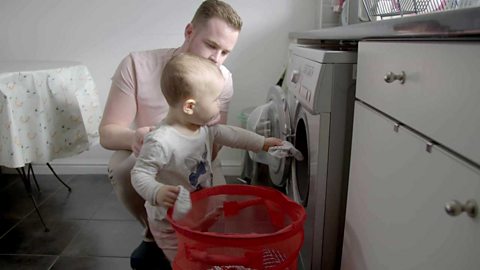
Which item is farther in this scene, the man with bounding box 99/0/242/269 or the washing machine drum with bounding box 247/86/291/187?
the washing machine drum with bounding box 247/86/291/187

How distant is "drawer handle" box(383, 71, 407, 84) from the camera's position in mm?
632

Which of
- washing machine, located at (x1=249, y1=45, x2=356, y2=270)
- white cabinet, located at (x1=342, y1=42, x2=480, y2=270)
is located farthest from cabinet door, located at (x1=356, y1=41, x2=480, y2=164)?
washing machine, located at (x1=249, y1=45, x2=356, y2=270)

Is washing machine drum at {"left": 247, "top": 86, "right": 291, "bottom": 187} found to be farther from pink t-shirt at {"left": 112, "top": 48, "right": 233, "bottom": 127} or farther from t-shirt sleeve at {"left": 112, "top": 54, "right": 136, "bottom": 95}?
t-shirt sleeve at {"left": 112, "top": 54, "right": 136, "bottom": 95}

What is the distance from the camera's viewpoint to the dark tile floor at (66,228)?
4.89ft

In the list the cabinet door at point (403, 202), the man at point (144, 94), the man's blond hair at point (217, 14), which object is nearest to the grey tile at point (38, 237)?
the man at point (144, 94)

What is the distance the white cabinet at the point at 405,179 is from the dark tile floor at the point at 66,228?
3.38 feet

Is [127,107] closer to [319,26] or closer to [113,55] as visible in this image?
[113,55]

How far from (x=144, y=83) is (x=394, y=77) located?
3.02 feet

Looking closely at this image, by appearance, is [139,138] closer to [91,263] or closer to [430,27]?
[91,263]

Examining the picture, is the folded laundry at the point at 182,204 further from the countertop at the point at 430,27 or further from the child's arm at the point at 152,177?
the countertop at the point at 430,27

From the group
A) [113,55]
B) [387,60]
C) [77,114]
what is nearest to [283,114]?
[387,60]

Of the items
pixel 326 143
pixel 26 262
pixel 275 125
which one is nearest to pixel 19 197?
pixel 26 262

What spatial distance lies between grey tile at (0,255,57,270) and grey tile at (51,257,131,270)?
4 centimetres

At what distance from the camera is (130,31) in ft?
7.17
